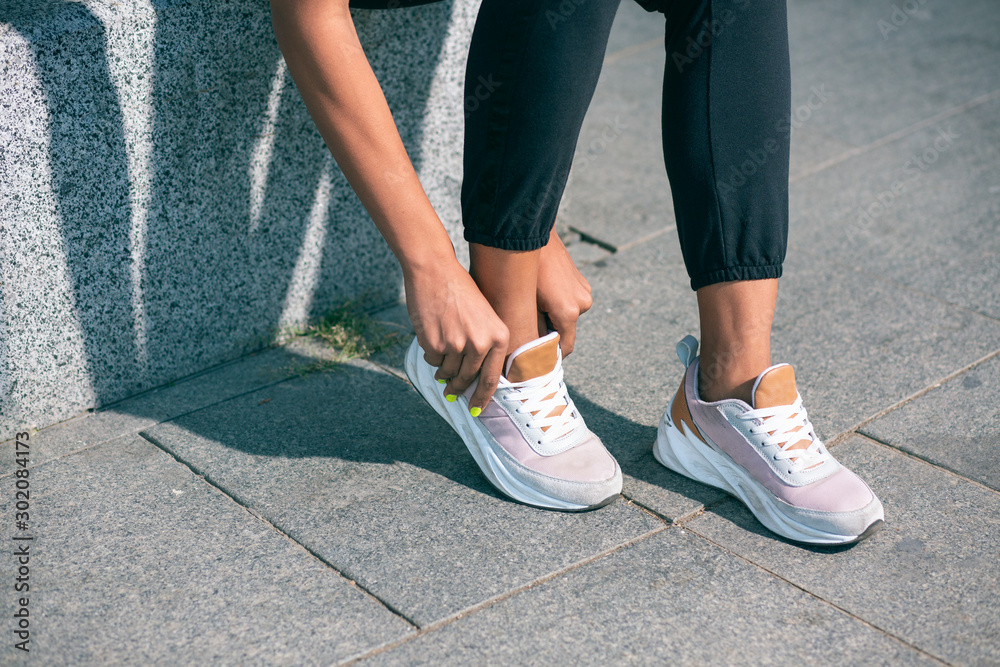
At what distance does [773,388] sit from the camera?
1.72 m

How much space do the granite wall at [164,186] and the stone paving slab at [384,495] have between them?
0.78ft

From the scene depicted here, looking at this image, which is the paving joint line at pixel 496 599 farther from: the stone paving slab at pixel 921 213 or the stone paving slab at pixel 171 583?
the stone paving slab at pixel 921 213

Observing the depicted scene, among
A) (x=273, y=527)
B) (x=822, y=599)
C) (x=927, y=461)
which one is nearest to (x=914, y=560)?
(x=822, y=599)

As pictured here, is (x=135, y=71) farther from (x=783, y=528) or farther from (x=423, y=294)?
(x=783, y=528)

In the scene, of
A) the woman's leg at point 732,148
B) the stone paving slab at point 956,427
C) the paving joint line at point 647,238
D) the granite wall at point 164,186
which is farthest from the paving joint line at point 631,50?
the woman's leg at point 732,148

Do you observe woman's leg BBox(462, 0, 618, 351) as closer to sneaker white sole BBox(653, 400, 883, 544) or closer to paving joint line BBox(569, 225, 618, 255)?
sneaker white sole BBox(653, 400, 883, 544)

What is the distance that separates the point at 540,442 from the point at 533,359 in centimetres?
16

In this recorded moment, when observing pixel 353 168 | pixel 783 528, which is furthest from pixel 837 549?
pixel 353 168

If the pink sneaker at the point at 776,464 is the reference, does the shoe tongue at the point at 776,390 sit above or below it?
above

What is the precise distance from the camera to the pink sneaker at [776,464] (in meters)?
1.66

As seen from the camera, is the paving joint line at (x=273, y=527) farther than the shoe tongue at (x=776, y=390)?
No

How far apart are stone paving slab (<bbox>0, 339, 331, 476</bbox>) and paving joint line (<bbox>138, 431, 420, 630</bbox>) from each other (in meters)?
0.09

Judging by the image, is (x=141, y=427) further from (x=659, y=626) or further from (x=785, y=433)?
(x=785, y=433)

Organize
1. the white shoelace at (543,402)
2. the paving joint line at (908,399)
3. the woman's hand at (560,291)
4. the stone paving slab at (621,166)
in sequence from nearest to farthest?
the white shoelace at (543,402) → the woman's hand at (560,291) → the paving joint line at (908,399) → the stone paving slab at (621,166)
